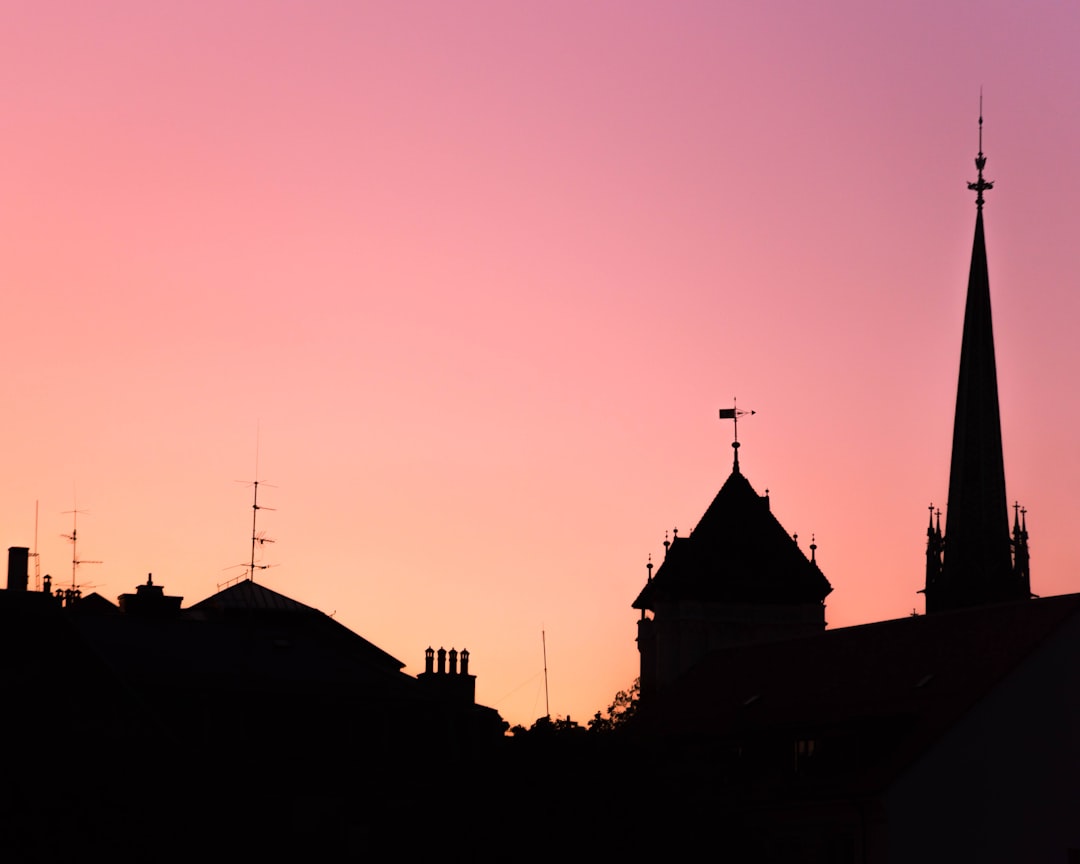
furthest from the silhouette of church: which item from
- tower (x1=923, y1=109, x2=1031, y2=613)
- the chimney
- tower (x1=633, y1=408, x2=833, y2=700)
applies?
tower (x1=923, y1=109, x2=1031, y2=613)

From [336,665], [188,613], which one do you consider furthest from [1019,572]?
A: [336,665]

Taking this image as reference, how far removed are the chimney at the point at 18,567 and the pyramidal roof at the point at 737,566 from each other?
163 ft

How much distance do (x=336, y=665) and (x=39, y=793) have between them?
19.0 meters

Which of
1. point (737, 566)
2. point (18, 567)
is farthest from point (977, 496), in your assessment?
point (18, 567)

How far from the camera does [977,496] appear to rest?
170750mm

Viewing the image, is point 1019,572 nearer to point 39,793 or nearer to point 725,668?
point 725,668

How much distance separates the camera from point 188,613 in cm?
11762

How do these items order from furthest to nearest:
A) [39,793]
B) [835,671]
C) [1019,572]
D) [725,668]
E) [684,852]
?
1. [1019,572]
2. [725,668]
3. [835,671]
4. [684,852]
5. [39,793]

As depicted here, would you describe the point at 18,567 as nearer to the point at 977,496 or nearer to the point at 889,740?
the point at 889,740

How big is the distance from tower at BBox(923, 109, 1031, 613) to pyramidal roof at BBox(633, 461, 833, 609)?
76.5 feet

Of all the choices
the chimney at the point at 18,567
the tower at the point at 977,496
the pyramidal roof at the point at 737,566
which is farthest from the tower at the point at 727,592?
the chimney at the point at 18,567

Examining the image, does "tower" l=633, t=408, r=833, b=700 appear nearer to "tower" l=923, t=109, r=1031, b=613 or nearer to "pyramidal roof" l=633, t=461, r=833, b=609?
"pyramidal roof" l=633, t=461, r=833, b=609

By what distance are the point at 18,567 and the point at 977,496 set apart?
8847 cm

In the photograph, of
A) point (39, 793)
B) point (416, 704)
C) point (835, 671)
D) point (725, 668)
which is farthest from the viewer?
point (725, 668)
